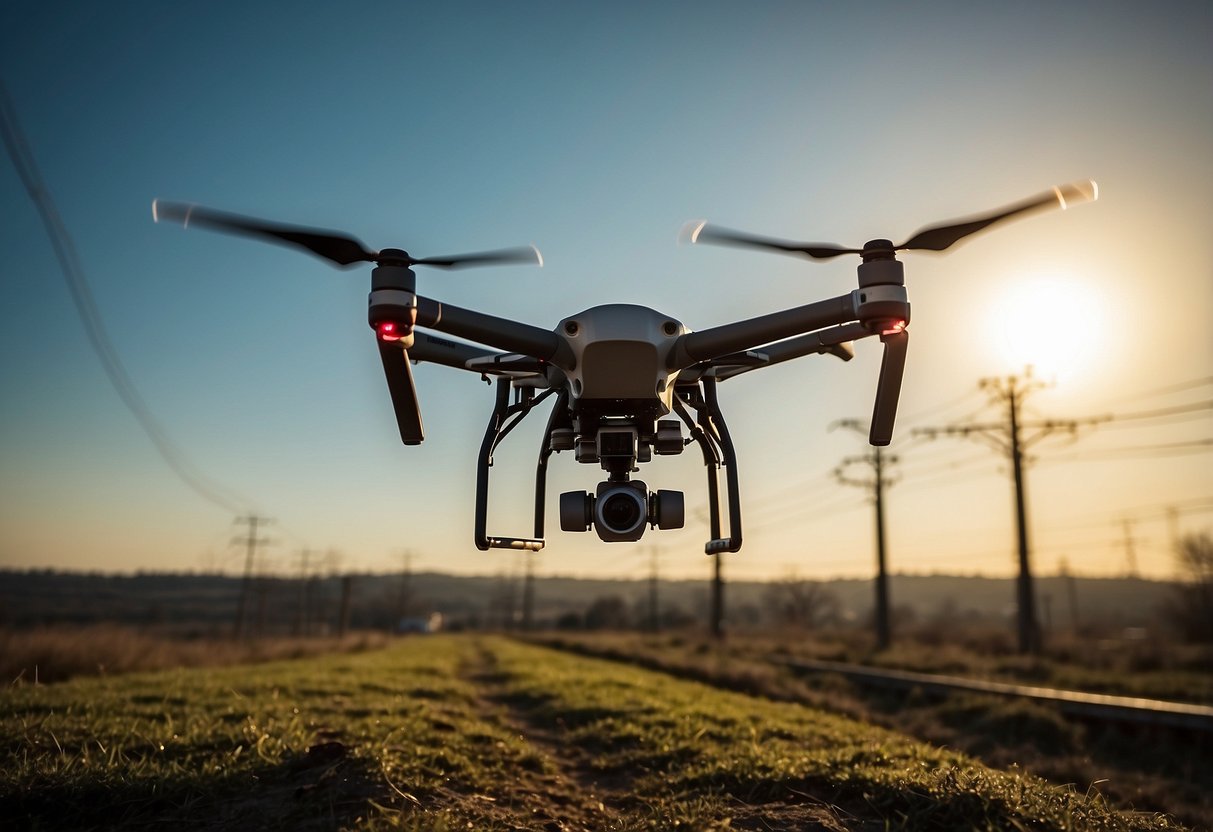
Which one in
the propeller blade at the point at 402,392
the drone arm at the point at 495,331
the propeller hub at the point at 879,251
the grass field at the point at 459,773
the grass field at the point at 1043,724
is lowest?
the grass field at the point at 1043,724

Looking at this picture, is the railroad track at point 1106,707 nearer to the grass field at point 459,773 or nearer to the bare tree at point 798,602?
the grass field at point 459,773

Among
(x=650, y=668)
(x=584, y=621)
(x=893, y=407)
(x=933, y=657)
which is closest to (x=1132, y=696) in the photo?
(x=933, y=657)

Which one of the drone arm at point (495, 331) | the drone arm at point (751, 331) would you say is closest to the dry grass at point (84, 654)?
the drone arm at point (495, 331)

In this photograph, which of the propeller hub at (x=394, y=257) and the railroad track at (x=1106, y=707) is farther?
the railroad track at (x=1106, y=707)

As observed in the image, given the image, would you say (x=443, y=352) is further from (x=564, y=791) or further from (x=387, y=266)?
(x=564, y=791)

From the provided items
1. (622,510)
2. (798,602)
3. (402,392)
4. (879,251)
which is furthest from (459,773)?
(798,602)

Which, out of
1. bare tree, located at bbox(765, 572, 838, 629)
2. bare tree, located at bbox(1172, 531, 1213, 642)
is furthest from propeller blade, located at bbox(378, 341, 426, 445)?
bare tree, located at bbox(765, 572, 838, 629)
